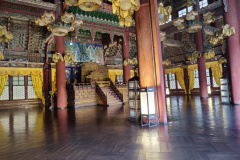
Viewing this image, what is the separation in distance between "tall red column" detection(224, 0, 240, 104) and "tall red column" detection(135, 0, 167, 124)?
494cm

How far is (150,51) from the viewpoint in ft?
15.3

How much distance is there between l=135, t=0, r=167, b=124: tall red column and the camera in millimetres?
4551

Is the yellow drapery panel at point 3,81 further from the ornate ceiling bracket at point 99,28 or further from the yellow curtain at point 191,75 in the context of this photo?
the yellow curtain at point 191,75

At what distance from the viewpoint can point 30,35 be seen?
12227 mm

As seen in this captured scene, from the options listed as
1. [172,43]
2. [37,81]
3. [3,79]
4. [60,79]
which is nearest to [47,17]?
[60,79]

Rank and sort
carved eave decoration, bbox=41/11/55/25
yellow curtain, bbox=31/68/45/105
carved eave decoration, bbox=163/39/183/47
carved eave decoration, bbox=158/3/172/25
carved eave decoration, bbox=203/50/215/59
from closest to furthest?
1. carved eave decoration, bbox=158/3/172/25
2. carved eave decoration, bbox=41/11/55/25
3. carved eave decoration, bbox=203/50/215/59
4. yellow curtain, bbox=31/68/45/105
5. carved eave decoration, bbox=163/39/183/47

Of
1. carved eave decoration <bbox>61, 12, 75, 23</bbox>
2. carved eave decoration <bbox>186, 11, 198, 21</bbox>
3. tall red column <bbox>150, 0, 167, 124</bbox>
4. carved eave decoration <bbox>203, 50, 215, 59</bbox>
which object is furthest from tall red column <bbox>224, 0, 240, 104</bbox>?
carved eave decoration <bbox>61, 12, 75, 23</bbox>

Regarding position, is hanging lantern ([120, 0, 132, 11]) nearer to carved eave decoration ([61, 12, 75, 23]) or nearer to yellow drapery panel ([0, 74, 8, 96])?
carved eave decoration ([61, 12, 75, 23])

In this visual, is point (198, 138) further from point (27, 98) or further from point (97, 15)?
point (27, 98)

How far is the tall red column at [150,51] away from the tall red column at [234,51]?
4937 millimetres

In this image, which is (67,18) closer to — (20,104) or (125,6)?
(125,6)

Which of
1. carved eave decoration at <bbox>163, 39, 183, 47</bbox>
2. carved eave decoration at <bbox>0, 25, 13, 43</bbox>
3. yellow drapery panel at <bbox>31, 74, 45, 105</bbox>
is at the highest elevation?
carved eave decoration at <bbox>163, 39, 183, 47</bbox>

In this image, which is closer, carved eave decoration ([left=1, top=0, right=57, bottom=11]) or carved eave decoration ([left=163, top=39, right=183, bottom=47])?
carved eave decoration ([left=1, top=0, right=57, bottom=11])

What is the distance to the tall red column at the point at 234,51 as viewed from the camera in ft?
24.7
